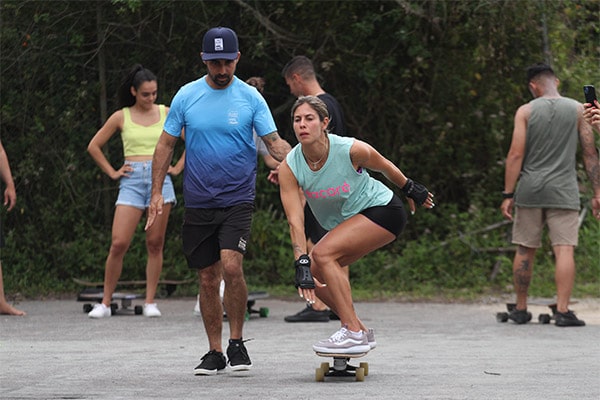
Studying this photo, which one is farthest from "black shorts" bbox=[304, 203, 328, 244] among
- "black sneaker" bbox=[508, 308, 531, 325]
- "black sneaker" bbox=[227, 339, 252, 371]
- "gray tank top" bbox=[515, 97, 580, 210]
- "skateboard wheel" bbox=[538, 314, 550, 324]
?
"black sneaker" bbox=[227, 339, 252, 371]

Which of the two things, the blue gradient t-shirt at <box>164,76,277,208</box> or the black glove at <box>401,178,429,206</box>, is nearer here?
the black glove at <box>401,178,429,206</box>

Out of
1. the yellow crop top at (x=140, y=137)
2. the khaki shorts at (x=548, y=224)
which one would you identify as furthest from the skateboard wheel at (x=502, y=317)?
the yellow crop top at (x=140, y=137)

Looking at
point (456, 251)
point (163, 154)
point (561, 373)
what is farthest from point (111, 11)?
point (561, 373)

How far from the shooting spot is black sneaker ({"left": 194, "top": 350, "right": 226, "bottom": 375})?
8.80 metres

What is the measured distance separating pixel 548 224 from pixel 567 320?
0.99 m

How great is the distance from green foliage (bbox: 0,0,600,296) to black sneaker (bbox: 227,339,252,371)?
6.79 m

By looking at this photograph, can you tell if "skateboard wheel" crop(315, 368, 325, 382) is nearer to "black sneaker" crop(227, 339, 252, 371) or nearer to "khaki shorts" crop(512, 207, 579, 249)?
"black sneaker" crop(227, 339, 252, 371)

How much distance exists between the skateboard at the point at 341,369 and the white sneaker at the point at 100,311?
15.3 ft

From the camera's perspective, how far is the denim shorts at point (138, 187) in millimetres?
12750

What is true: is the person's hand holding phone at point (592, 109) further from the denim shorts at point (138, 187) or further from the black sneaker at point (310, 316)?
the denim shorts at point (138, 187)

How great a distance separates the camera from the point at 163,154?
9.31 m

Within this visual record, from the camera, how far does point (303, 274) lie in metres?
8.09

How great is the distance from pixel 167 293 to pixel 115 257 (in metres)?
2.68

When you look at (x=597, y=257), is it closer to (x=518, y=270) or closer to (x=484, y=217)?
(x=484, y=217)
